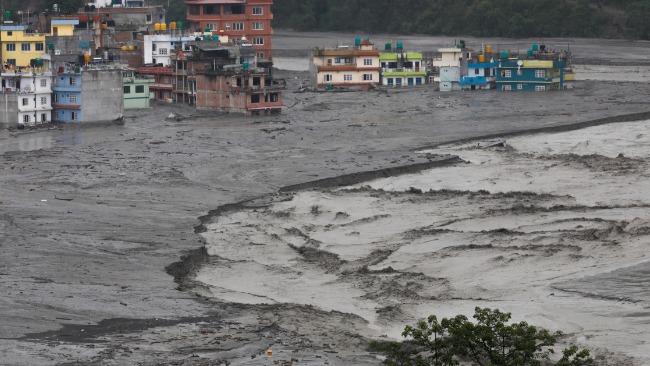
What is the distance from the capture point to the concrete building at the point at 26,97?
6425cm

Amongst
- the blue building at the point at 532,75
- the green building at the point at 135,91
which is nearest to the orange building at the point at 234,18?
the green building at the point at 135,91

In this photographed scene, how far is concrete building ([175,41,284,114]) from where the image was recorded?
70812 mm

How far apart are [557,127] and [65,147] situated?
71.6 feet

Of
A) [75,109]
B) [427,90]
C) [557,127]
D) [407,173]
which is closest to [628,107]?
[557,127]

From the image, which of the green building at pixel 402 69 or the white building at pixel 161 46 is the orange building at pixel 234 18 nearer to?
the white building at pixel 161 46

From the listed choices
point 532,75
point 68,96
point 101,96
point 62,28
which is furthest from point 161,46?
point 532,75

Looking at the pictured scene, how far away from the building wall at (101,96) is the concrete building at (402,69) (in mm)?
23157

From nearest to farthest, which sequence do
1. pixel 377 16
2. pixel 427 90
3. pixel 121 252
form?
pixel 121 252 < pixel 427 90 < pixel 377 16

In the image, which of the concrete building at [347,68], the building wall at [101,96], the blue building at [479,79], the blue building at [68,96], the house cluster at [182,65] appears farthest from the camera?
the concrete building at [347,68]

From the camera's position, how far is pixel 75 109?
66125mm

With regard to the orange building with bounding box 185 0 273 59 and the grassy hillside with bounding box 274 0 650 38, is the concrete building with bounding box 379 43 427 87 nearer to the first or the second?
the orange building with bounding box 185 0 273 59

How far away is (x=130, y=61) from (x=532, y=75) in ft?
78.5

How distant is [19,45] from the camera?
247ft

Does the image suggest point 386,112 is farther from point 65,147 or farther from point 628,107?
point 65,147
